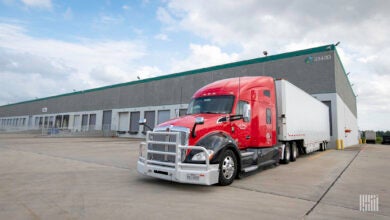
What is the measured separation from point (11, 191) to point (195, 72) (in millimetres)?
23916

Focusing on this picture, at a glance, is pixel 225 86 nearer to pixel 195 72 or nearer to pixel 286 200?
pixel 286 200

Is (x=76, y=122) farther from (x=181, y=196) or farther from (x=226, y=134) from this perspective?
(x=181, y=196)

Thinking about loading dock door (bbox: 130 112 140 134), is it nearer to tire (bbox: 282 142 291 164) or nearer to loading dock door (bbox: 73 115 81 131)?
loading dock door (bbox: 73 115 81 131)

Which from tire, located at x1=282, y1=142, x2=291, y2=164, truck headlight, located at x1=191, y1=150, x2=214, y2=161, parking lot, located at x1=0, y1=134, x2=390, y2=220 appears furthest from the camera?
tire, located at x1=282, y1=142, x2=291, y2=164

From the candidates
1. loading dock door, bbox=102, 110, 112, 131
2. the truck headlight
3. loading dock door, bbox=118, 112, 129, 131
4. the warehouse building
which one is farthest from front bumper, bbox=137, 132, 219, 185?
loading dock door, bbox=102, 110, 112, 131

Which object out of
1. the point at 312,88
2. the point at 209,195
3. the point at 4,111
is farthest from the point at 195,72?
the point at 4,111

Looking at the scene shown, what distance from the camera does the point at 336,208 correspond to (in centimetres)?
430

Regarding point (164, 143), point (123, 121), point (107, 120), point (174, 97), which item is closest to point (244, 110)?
point (164, 143)

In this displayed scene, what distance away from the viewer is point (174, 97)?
2925 cm

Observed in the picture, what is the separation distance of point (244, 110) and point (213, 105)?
91cm

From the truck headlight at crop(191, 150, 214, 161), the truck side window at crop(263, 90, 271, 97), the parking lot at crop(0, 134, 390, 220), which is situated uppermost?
the truck side window at crop(263, 90, 271, 97)

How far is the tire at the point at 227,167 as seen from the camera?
224 inches

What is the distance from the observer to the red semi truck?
5.43 metres

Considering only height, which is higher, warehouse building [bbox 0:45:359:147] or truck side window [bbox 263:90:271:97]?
warehouse building [bbox 0:45:359:147]
